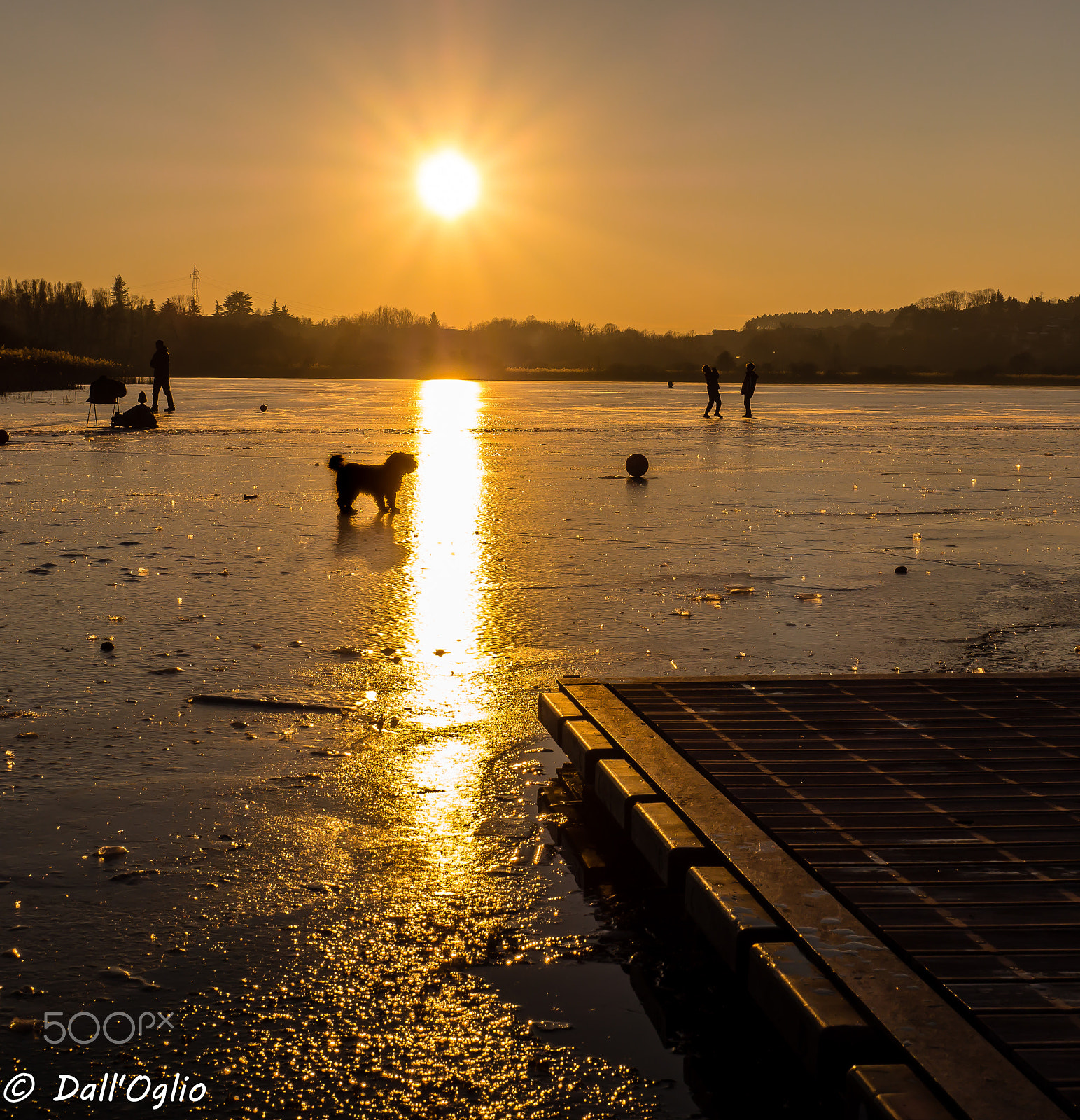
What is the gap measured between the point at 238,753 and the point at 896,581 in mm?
6571

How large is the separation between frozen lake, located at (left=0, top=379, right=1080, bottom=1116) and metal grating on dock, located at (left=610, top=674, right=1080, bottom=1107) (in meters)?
0.70

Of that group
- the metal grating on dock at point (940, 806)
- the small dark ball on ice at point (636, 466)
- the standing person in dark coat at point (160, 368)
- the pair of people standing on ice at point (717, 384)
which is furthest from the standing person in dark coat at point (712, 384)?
the metal grating on dock at point (940, 806)

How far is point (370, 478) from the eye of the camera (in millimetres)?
14203

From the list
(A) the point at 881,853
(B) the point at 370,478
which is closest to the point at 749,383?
(B) the point at 370,478

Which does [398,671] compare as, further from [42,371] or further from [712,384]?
[42,371]

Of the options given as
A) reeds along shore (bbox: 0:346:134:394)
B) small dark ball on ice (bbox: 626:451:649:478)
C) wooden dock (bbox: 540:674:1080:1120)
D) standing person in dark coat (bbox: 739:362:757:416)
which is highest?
standing person in dark coat (bbox: 739:362:757:416)

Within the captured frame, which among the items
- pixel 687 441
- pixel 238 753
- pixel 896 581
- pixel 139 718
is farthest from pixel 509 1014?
pixel 687 441

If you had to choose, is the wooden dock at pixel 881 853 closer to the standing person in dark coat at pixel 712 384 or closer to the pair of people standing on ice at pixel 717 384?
the standing person in dark coat at pixel 712 384

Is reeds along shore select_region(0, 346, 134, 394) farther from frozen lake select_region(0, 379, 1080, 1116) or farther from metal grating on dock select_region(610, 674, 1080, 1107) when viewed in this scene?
metal grating on dock select_region(610, 674, 1080, 1107)

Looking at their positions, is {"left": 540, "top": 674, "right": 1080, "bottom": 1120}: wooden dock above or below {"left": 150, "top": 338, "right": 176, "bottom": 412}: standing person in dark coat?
below

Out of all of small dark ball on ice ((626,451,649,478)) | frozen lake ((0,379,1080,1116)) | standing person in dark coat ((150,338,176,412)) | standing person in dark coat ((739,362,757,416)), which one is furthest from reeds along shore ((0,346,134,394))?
frozen lake ((0,379,1080,1116))

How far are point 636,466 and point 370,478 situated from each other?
6.14 m

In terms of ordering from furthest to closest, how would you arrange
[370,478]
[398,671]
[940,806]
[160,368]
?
[160,368] < [370,478] < [398,671] < [940,806]

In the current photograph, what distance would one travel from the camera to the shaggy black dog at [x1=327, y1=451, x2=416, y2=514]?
46.1 feet
